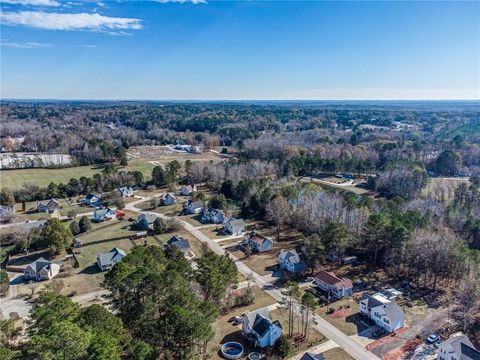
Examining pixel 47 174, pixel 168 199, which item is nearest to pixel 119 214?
pixel 168 199

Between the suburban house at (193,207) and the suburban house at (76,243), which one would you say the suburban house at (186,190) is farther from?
the suburban house at (76,243)

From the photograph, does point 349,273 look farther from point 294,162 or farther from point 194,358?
point 294,162

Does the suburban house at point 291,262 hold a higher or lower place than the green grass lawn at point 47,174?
lower

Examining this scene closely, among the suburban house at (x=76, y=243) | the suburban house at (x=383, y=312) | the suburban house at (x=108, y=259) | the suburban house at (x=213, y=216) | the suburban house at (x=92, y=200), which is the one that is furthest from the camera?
the suburban house at (x=92, y=200)

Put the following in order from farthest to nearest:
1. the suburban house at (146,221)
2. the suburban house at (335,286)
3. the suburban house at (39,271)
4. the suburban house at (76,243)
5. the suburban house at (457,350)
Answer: the suburban house at (146,221), the suburban house at (76,243), the suburban house at (39,271), the suburban house at (335,286), the suburban house at (457,350)

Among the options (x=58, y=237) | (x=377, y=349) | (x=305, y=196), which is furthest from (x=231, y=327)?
(x=305, y=196)

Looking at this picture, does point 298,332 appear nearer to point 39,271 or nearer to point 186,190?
point 39,271

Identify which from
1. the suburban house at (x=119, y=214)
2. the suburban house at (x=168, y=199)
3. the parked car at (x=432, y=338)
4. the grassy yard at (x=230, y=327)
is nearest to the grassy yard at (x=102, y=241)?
the suburban house at (x=119, y=214)
